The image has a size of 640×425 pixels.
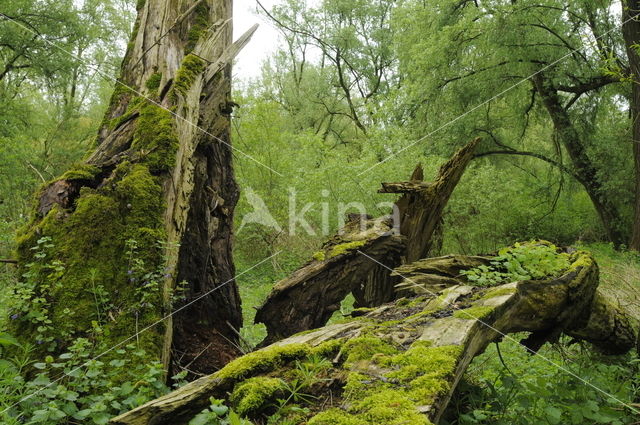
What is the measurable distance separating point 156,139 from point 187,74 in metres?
0.88

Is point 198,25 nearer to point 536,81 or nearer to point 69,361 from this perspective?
point 69,361

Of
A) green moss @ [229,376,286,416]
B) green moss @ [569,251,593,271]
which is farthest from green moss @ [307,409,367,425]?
green moss @ [569,251,593,271]

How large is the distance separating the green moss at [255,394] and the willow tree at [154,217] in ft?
3.30

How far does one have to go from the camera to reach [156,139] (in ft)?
11.5

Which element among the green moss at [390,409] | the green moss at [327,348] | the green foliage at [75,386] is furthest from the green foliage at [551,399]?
the green foliage at [75,386]

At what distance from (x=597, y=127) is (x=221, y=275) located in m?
13.8

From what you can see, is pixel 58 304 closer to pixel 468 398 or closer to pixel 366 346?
pixel 366 346

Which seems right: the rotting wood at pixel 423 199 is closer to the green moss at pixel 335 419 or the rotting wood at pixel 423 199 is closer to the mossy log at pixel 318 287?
the mossy log at pixel 318 287

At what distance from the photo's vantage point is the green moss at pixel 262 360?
2027 millimetres

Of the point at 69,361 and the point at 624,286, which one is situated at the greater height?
the point at 69,361

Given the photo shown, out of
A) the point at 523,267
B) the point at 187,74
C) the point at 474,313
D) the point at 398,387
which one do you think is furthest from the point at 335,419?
the point at 187,74

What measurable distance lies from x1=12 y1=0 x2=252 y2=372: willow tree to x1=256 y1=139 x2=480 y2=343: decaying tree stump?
0.61m

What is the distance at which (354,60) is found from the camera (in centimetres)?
2533

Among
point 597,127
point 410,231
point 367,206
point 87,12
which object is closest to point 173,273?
point 410,231
